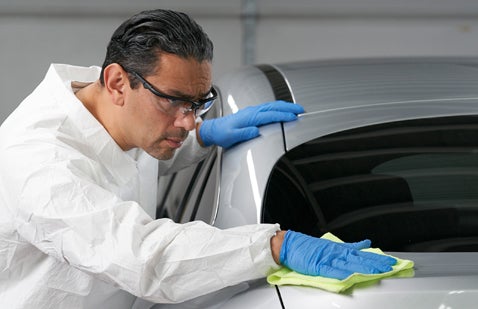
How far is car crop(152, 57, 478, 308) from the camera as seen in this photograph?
64.6 inches

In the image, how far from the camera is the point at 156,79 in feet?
6.54

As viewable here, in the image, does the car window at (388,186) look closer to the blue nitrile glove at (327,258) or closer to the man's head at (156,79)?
the blue nitrile glove at (327,258)

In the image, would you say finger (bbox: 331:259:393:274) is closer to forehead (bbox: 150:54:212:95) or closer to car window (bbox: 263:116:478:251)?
car window (bbox: 263:116:478:251)

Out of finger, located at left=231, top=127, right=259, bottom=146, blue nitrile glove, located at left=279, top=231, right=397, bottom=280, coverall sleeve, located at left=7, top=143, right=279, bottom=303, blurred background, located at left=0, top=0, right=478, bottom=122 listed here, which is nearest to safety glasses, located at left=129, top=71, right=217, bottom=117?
finger, located at left=231, top=127, right=259, bottom=146

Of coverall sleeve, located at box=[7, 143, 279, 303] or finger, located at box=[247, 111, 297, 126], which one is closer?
coverall sleeve, located at box=[7, 143, 279, 303]

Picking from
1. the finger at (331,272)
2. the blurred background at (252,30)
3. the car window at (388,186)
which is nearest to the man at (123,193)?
the finger at (331,272)

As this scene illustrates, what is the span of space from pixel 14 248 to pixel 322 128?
2.51 feet

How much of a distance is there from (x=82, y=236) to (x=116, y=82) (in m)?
0.44

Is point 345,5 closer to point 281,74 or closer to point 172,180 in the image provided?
point 172,180

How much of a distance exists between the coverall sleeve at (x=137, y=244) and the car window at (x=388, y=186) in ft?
0.59

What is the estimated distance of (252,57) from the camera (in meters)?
6.49

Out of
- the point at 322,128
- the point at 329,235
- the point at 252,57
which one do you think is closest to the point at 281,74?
the point at 322,128

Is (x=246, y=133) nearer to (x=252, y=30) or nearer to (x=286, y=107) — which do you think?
(x=286, y=107)

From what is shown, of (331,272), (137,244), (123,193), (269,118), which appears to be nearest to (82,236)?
(137,244)
